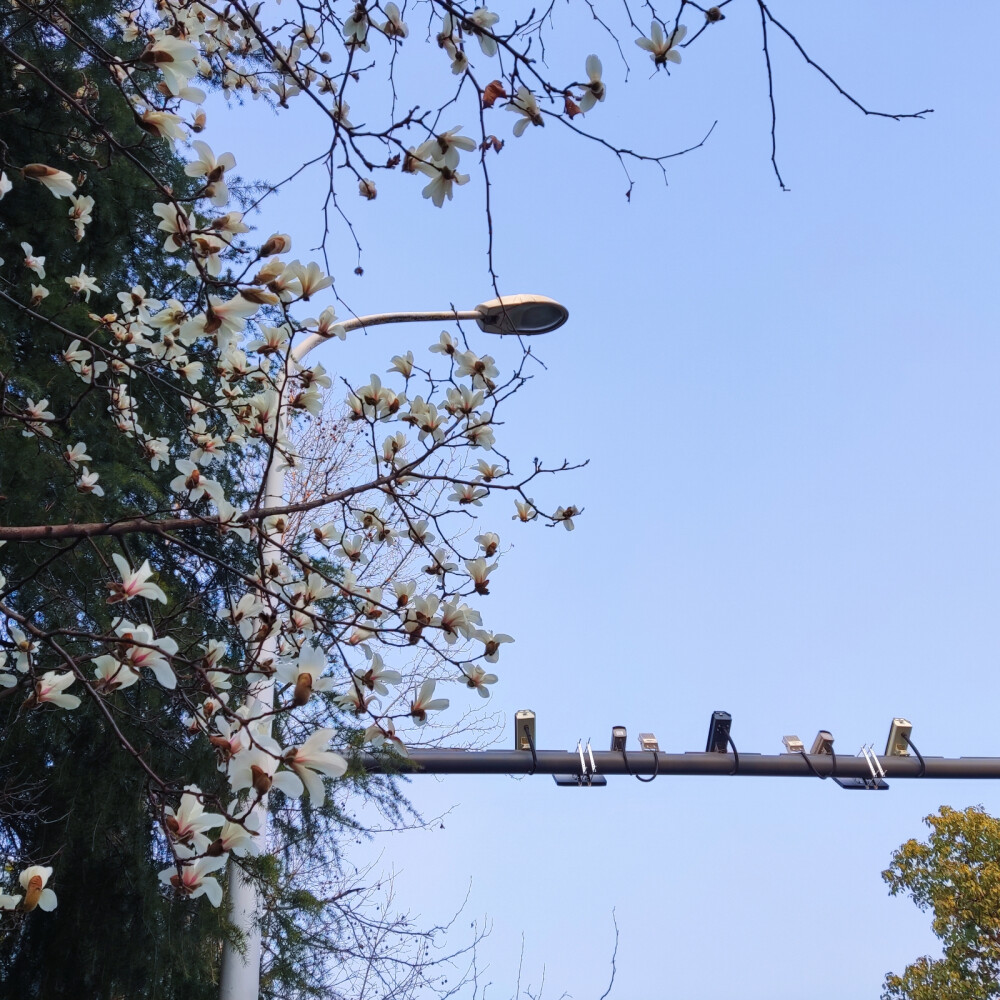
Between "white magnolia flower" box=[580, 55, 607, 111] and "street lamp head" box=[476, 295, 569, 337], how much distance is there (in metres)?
1.71

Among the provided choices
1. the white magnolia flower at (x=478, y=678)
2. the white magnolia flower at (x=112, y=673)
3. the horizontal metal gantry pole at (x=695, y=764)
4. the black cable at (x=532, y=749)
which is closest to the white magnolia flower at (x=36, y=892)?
the white magnolia flower at (x=112, y=673)

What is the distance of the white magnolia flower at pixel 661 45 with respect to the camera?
5.93 feet

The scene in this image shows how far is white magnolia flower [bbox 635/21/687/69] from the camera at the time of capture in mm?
1807

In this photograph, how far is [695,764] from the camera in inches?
162

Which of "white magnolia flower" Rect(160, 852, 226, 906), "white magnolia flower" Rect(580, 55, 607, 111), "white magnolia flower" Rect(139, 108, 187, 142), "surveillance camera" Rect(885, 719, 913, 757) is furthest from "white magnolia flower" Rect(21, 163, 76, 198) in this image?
"surveillance camera" Rect(885, 719, 913, 757)

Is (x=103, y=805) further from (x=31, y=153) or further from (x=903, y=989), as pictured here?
(x=903, y=989)

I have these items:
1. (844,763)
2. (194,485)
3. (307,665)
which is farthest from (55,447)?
(844,763)

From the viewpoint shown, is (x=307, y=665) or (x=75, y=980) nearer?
(x=307, y=665)

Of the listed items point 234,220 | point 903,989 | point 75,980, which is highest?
point 234,220

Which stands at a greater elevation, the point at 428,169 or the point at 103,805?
the point at 428,169

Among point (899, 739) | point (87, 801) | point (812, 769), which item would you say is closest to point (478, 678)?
point (87, 801)

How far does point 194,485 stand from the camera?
2.26m

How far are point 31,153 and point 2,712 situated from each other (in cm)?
220

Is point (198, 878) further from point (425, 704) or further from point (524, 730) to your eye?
point (524, 730)
